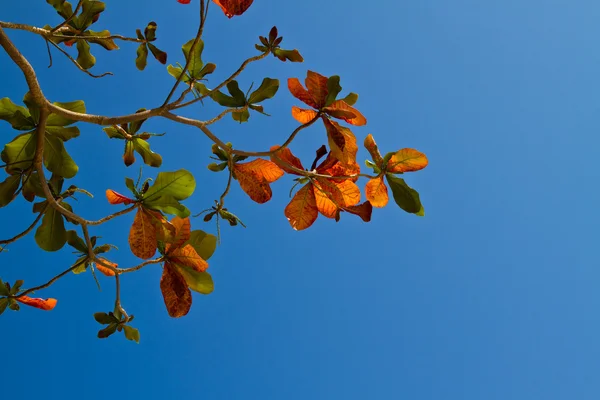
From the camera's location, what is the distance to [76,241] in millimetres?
1833

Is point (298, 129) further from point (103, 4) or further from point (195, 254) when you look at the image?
point (103, 4)

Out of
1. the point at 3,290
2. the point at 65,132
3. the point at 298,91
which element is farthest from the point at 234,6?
the point at 3,290

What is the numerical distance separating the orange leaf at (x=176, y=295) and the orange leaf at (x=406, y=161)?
83 cm

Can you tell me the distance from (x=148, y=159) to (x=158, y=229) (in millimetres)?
A: 729

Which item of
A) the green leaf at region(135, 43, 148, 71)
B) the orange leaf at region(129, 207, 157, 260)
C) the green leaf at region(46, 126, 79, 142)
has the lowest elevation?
the orange leaf at region(129, 207, 157, 260)

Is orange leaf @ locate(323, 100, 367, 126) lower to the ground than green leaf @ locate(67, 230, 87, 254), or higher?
higher

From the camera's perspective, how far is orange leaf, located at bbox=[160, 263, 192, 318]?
5.67 feet

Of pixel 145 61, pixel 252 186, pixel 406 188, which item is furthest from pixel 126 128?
pixel 406 188

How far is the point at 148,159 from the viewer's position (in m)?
2.30

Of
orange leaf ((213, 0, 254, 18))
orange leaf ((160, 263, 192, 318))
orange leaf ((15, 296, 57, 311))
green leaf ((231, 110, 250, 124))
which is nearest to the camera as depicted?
orange leaf ((213, 0, 254, 18))

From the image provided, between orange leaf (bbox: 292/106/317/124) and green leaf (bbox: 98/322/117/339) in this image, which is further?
green leaf (bbox: 98/322/117/339)

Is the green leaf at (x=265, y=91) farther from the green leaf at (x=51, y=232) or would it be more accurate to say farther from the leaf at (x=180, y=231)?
the green leaf at (x=51, y=232)

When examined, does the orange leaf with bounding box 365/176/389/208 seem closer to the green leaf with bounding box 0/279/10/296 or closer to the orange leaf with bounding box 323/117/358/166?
the orange leaf with bounding box 323/117/358/166

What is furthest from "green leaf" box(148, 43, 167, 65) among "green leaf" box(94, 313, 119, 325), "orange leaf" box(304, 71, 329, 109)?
"green leaf" box(94, 313, 119, 325)
